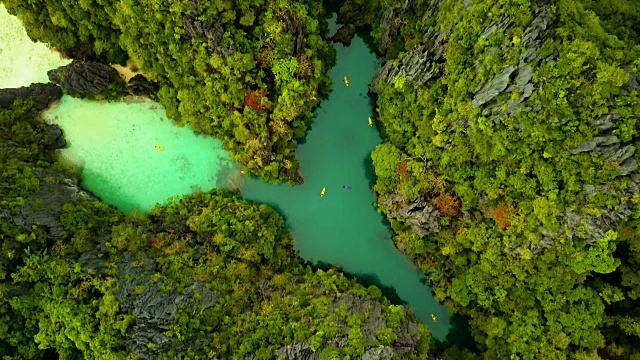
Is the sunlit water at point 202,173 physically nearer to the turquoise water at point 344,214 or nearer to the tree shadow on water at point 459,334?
the turquoise water at point 344,214

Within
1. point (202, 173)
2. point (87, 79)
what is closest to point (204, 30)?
point (87, 79)

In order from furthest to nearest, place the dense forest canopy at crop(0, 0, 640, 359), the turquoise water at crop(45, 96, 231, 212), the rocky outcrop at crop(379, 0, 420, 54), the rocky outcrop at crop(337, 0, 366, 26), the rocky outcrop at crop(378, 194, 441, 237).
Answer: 1. the rocky outcrop at crop(337, 0, 366, 26)
2. the turquoise water at crop(45, 96, 231, 212)
3. the rocky outcrop at crop(379, 0, 420, 54)
4. the rocky outcrop at crop(378, 194, 441, 237)
5. the dense forest canopy at crop(0, 0, 640, 359)

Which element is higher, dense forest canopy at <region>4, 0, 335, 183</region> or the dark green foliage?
dense forest canopy at <region>4, 0, 335, 183</region>

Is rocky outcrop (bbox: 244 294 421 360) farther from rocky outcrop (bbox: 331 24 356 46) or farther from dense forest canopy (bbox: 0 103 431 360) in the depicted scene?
rocky outcrop (bbox: 331 24 356 46)

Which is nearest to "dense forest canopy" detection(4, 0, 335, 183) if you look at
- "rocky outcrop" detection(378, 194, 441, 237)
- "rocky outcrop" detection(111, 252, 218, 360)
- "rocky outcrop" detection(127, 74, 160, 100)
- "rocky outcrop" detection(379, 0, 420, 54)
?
"rocky outcrop" detection(127, 74, 160, 100)

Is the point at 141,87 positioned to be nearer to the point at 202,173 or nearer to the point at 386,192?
the point at 202,173

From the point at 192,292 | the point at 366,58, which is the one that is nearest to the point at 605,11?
the point at 366,58

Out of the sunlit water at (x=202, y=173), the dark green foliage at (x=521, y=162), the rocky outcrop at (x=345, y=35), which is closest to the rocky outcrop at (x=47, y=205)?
the sunlit water at (x=202, y=173)
